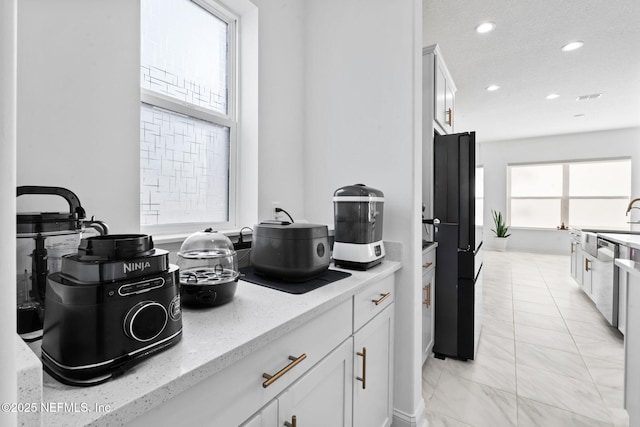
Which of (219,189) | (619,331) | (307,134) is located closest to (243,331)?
(219,189)

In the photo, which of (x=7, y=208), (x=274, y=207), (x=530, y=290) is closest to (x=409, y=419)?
(x=274, y=207)

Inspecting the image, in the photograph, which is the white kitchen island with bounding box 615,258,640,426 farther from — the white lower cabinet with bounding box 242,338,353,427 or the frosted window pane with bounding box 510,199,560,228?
the frosted window pane with bounding box 510,199,560,228

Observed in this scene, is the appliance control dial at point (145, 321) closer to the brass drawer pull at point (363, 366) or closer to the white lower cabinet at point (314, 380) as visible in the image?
the white lower cabinet at point (314, 380)

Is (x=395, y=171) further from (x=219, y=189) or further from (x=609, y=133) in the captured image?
(x=609, y=133)

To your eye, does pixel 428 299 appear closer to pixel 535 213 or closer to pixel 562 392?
pixel 562 392

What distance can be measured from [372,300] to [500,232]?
727 cm

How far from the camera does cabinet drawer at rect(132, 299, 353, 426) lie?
0.57 m

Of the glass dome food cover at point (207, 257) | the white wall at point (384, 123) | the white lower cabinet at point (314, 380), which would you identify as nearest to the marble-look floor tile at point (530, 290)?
the white wall at point (384, 123)

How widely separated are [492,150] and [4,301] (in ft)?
28.8

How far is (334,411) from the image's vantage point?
1039 mm

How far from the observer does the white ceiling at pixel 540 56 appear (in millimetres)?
2475

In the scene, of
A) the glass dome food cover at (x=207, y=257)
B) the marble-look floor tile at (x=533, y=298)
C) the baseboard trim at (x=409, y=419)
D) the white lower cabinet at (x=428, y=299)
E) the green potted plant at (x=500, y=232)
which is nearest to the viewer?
the glass dome food cover at (x=207, y=257)

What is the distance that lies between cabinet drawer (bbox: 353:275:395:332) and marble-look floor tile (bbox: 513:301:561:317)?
2735mm

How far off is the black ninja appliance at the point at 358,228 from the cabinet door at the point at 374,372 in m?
0.27
